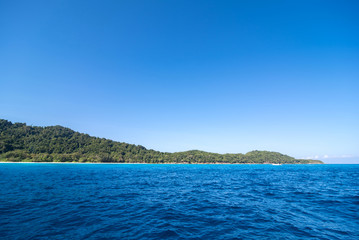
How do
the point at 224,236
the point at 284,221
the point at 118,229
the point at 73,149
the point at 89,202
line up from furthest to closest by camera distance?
the point at 73,149 → the point at 89,202 → the point at 284,221 → the point at 118,229 → the point at 224,236

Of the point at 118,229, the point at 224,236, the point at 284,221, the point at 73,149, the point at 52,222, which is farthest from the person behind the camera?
the point at 73,149

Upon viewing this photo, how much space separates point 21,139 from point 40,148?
31.3 meters

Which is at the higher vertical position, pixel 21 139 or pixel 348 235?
pixel 21 139

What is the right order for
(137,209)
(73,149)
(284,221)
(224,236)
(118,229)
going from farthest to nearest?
(73,149), (137,209), (284,221), (118,229), (224,236)

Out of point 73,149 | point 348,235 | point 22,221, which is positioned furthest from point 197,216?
point 73,149

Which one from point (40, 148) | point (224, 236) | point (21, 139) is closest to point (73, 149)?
point (40, 148)

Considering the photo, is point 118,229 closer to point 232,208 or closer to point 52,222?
point 52,222

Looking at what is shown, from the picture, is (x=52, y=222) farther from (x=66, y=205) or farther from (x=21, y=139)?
(x=21, y=139)

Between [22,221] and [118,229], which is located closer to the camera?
[118,229]

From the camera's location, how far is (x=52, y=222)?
10758mm

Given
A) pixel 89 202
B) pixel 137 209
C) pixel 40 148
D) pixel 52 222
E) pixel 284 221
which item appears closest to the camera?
pixel 52 222

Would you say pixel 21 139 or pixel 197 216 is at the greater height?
pixel 21 139

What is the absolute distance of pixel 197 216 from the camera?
12.6m

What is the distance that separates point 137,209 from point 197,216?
19.2 ft
